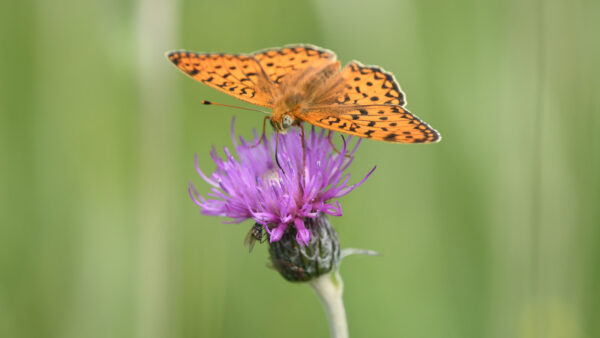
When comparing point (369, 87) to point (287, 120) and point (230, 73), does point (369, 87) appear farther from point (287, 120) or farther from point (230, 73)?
point (230, 73)

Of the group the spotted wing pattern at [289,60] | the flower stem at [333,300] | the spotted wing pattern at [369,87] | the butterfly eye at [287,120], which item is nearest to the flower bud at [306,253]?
the flower stem at [333,300]

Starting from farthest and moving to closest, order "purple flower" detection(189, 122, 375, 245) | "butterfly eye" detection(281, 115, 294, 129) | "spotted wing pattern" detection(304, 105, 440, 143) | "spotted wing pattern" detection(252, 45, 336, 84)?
"spotted wing pattern" detection(252, 45, 336, 84) → "butterfly eye" detection(281, 115, 294, 129) → "purple flower" detection(189, 122, 375, 245) → "spotted wing pattern" detection(304, 105, 440, 143)

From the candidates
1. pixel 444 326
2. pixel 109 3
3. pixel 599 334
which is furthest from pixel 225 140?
pixel 599 334

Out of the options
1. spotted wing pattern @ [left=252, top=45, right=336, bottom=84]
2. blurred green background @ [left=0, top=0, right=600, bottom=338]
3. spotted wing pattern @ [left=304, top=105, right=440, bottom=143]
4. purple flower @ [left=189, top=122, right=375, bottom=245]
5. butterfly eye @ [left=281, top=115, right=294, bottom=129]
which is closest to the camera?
spotted wing pattern @ [left=304, top=105, right=440, bottom=143]

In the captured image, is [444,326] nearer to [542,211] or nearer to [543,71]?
[542,211]

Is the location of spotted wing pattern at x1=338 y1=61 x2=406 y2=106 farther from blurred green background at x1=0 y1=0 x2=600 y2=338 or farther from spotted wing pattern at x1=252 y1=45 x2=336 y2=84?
blurred green background at x1=0 y1=0 x2=600 y2=338

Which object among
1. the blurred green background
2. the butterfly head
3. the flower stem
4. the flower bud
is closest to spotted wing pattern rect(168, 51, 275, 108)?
the butterfly head
